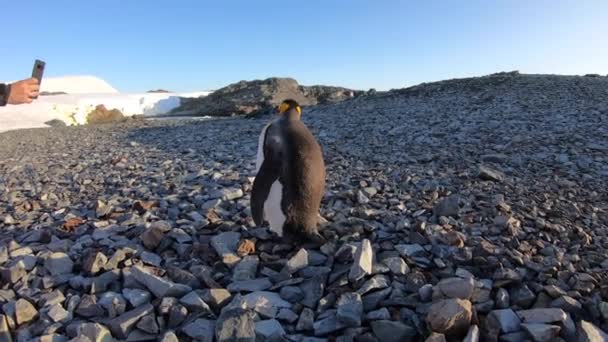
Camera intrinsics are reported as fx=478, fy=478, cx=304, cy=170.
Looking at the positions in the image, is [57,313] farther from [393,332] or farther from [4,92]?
[4,92]

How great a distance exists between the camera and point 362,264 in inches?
85.3

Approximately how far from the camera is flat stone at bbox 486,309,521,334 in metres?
1.76

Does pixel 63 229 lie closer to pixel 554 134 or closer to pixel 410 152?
pixel 410 152

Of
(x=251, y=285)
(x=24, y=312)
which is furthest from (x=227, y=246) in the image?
(x=24, y=312)

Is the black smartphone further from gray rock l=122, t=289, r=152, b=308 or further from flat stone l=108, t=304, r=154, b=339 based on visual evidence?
flat stone l=108, t=304, r=154, b=339

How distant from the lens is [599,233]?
2820 millimetres

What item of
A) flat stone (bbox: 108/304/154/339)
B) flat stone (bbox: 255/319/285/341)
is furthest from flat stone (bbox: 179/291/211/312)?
flat stone (bbox: 255/319/285/341)

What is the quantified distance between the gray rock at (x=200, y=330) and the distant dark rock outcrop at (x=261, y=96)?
1171 cm

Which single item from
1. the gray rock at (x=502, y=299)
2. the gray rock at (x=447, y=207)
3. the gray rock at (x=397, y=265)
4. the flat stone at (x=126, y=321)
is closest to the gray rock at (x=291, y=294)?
the gray rock at (x=397, y=265)

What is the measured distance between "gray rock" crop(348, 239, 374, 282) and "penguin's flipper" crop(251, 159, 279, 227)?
772 mm

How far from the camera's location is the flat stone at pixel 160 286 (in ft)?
6.93

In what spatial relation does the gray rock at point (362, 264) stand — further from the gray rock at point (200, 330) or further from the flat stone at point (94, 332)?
the flat stone at point (94, 332)

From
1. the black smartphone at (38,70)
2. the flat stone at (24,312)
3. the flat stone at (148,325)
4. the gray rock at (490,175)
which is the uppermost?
the black smartphone at (38,70)

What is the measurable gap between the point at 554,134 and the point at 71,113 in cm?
1432
